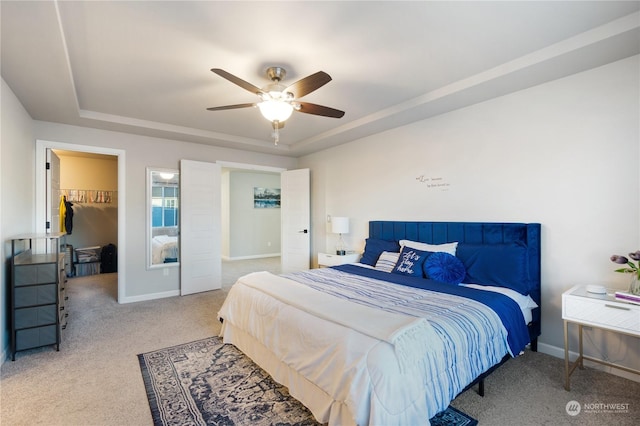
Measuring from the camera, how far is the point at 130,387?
7.47 ft

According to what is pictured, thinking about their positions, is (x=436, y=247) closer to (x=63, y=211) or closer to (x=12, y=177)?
(x=12, y=177)

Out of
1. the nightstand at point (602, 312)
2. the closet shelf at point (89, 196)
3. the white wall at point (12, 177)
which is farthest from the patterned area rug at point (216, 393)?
the closet shelf at point (89, 196)

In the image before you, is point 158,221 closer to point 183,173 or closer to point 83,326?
point 183,173

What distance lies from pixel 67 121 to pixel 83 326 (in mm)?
2646

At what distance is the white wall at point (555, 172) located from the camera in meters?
2.45

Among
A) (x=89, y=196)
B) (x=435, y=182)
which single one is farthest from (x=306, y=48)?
(x=89, y=196)

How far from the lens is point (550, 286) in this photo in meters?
2.84

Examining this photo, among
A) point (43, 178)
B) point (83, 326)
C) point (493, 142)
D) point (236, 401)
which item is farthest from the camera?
point (43, 178)

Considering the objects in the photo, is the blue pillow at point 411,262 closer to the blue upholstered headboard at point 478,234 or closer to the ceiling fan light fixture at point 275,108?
the blue upholstered headboard at point 478,234

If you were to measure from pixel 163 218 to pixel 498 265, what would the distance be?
4700mm

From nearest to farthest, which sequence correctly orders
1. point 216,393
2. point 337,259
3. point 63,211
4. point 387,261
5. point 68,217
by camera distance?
point 216,393 < point 387,261 < point 337,259 < point 63,211 < point 68,217

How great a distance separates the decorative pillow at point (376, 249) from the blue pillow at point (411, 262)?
498 millimetres

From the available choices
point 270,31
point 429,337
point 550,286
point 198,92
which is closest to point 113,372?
point 429,337

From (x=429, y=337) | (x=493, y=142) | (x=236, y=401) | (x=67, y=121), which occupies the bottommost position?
(x=236, y=401)
